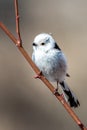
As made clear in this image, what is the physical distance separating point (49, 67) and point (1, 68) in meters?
3.24

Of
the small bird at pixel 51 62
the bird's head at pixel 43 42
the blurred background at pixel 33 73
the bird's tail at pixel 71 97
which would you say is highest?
the bird's head at pixel 43 42

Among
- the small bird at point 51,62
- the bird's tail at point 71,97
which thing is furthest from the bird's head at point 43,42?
the bird's tail at point 71,97

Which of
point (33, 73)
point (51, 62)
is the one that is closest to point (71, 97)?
point (51, 62)

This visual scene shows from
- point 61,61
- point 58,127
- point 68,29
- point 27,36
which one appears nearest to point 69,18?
point 68,29

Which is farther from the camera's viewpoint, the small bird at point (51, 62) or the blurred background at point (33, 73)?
the blurred background at point (33, 73)

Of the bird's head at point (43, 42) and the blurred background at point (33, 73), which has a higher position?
the bird's head at point (43, 42)

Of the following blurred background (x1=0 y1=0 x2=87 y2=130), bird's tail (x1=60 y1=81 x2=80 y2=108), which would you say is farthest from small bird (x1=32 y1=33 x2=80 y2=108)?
blurred background (x1=0 y1=0 x2=87 y2=130)

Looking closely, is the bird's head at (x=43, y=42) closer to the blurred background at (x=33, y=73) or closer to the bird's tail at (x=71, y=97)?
the bird's tail at (x=71, y=97)

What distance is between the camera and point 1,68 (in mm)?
4863

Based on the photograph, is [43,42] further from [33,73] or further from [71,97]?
[33,73]

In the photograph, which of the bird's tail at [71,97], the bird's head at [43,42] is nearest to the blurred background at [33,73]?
the bird's tail at [71,97]

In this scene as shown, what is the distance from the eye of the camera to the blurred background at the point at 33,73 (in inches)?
168

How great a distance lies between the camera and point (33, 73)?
4.64m

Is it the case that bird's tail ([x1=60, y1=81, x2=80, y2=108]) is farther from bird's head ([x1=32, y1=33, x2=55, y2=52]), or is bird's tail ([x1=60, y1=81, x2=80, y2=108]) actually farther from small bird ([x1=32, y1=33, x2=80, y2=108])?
bird's head ([x1=32, y1=33, x2=55, y2=52])
